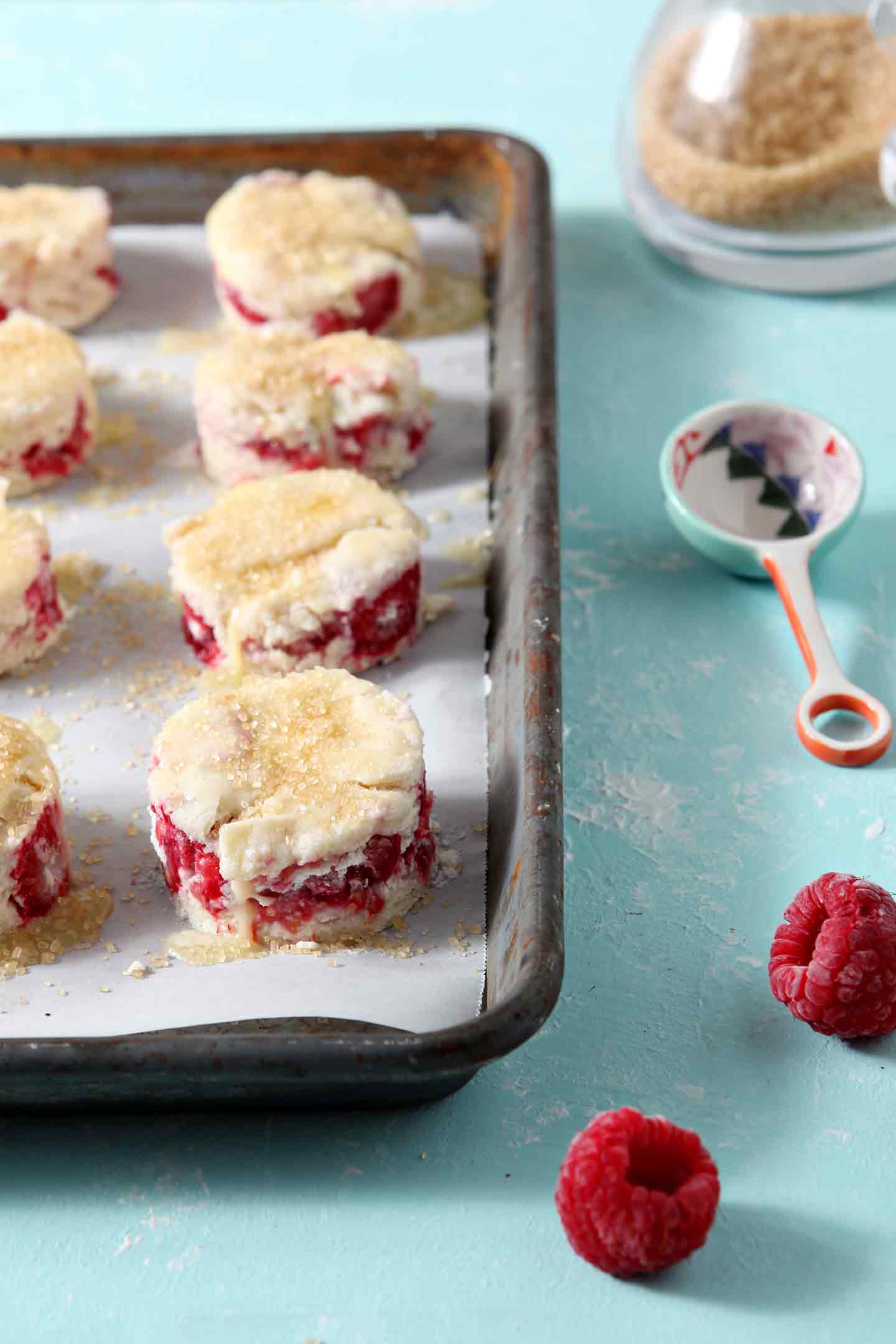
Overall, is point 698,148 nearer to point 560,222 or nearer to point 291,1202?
point 560,222

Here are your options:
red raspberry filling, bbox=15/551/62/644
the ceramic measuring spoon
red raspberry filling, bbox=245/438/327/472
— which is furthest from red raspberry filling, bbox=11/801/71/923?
the ceramic measuring spoon

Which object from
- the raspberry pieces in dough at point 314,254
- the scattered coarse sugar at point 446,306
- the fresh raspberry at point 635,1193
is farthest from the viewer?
the scattered coarse sugar at point 446,306

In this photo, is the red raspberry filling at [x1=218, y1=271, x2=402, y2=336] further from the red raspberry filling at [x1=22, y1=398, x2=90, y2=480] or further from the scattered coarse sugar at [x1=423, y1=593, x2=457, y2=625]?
the scattered coarse sugar at [x1=423, y1=593, x2=457, y2=625]

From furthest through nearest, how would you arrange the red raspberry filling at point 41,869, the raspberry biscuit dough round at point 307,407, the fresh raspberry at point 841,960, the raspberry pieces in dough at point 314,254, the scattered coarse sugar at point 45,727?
the raspberry pieces in dough at point 314,254
the raspberry biscuit dough round at point 307,407
the scattered coarse sugar at point 45,727
the red raspberry filling at point 41,869
the fresh raspberry at point 841,960

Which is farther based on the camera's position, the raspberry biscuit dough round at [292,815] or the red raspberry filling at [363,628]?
the red raspberry filling at [363,628]

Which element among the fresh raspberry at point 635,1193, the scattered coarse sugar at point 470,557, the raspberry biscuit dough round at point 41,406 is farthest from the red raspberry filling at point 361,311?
the fresh raspberry at point 635,1193

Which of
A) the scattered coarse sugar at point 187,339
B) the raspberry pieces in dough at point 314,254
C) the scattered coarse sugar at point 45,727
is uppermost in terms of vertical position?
the raspberry pieces in dough at point 314,254

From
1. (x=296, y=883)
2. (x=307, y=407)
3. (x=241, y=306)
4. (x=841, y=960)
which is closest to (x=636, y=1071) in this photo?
(x=841, y=960)

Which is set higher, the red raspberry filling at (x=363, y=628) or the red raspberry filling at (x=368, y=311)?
the red raspberry filling at (x=368, y=311)

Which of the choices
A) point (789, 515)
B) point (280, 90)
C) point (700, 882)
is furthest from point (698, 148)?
point (700, 882)

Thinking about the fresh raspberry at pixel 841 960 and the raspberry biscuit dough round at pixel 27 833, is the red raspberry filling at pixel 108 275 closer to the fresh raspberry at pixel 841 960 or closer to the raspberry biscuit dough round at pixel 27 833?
the raspberry biscuit dough round at pixel 27 833
